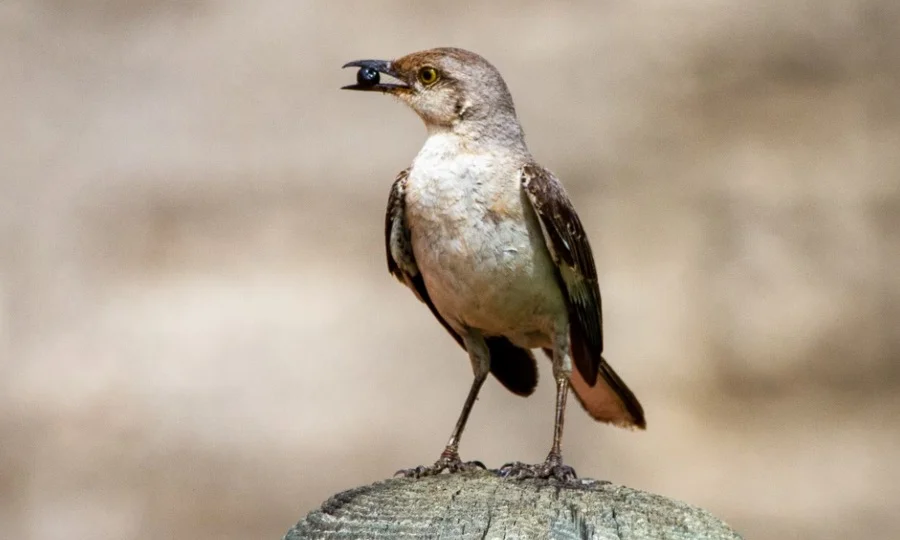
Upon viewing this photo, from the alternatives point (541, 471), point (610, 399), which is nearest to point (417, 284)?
point (610, 399)

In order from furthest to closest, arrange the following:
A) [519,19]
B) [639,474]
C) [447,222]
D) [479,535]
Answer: [519,19] < [639,474] < [447,222] < [479,535]

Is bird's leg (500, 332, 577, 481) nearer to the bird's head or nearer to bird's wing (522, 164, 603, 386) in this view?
bird's wing (522, 164, 603, 386)

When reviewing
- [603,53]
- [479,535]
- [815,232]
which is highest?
[603,53]

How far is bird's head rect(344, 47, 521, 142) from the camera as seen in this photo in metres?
4.36

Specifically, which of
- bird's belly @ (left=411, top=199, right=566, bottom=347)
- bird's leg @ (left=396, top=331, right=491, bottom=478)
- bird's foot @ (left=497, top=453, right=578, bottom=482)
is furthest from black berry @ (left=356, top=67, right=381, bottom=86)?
bird's foot @ (left=497, top=453, right=578, bottom=482)

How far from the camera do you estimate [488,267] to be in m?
4.08

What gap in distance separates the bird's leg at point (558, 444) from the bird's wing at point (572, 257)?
9 cm

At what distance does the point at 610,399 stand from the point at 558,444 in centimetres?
60

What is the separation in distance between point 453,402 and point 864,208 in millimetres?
2418

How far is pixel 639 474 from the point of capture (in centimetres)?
598

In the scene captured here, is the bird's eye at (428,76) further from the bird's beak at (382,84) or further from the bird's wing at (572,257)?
the bird's wing at (572,257)

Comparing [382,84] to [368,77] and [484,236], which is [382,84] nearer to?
[368,77]

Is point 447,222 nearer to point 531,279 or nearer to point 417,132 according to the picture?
point 531,279

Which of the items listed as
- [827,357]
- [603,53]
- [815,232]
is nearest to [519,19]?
[603,53]
